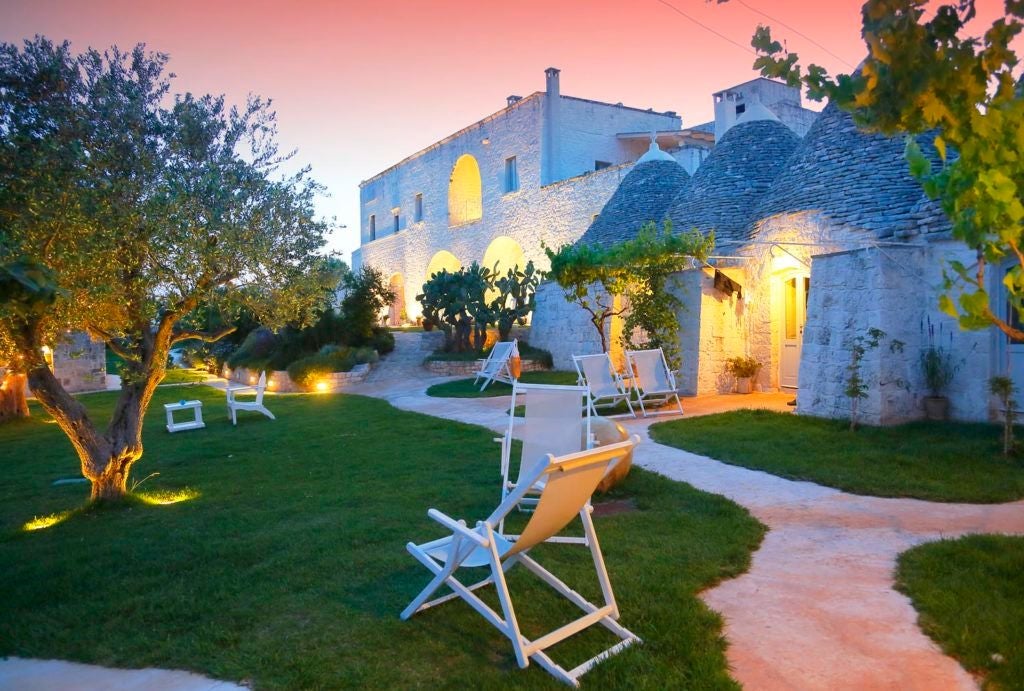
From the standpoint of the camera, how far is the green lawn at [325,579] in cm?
288

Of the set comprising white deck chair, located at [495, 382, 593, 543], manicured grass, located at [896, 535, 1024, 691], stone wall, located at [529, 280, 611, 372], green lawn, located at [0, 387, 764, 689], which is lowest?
green lawn, located at [0, 387, 764, 689]

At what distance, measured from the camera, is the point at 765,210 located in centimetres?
1220

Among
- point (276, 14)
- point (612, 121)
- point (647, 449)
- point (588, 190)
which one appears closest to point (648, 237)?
point (647, 449)

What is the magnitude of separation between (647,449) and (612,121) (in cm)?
2037

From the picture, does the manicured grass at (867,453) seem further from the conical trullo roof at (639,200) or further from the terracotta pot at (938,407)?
the conical trullo roof at (639,200)

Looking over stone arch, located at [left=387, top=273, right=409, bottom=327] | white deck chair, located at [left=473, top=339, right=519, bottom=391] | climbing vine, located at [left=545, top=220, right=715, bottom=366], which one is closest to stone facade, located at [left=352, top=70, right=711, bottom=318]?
stone arch, located at [left=387, top=273, right=409, bottom=327]

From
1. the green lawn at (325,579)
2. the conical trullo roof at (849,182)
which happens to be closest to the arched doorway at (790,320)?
the conical trullo roof at (849,182)

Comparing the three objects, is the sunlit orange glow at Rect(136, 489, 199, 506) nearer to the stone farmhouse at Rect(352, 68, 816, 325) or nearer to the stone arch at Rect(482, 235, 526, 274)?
the stone farmhouse at Rect(352, 68, 816, 325)

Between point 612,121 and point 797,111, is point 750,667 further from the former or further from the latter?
point 612,121

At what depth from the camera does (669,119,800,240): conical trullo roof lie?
13.4m

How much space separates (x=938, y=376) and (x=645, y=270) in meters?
4.89

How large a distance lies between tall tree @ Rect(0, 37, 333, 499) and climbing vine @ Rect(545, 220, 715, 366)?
575 cm

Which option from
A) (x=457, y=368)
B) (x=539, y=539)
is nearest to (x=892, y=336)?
(x=539, y=539)

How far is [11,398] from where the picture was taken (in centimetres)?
1340
